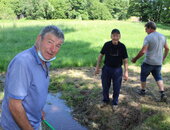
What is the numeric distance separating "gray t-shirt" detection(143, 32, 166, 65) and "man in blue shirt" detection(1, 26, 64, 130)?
3.69m

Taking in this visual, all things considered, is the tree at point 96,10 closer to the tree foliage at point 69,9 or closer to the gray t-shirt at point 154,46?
the tree foliage at point 69,9

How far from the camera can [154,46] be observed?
5.25 meters

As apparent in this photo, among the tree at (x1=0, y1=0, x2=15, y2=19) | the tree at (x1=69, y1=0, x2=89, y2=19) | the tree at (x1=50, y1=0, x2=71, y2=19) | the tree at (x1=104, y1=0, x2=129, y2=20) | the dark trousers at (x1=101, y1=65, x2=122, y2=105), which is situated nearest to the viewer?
the dark trousers at (x1=101, y1=65, x2=122, y2=105)

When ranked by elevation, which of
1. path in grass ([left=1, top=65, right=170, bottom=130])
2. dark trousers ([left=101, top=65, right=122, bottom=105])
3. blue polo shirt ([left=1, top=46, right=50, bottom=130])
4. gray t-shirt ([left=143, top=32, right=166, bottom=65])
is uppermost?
blue polo shirt ([left=1, top=46, right=50, bottom=130])

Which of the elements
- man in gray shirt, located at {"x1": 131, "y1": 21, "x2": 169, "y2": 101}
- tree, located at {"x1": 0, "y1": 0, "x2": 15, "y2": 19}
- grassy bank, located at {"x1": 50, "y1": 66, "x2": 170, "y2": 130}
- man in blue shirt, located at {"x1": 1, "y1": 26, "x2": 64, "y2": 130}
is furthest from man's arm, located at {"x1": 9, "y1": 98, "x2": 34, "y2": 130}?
tree, located at {"x1": 0, "y1": 0, "x2": 15, "y2": 19}

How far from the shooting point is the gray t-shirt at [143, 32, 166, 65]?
17.0 ft

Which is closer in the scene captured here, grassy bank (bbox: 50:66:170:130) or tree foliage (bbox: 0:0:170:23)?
grassy bank (bbox: 50:66:170:130)

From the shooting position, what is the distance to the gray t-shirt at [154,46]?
5.17 meters

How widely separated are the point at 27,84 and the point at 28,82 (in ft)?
0.06

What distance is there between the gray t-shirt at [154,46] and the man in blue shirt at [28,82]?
3.69 meters

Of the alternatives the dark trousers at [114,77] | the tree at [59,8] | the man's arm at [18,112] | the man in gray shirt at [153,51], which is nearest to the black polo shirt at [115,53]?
the dark trousers at [114,77]

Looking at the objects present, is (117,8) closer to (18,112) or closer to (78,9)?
(78,9)

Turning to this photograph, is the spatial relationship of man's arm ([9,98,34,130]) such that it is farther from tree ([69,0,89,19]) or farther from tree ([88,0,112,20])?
tree ([88,0,112,20])

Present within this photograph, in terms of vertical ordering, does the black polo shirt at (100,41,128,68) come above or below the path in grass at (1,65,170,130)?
above
